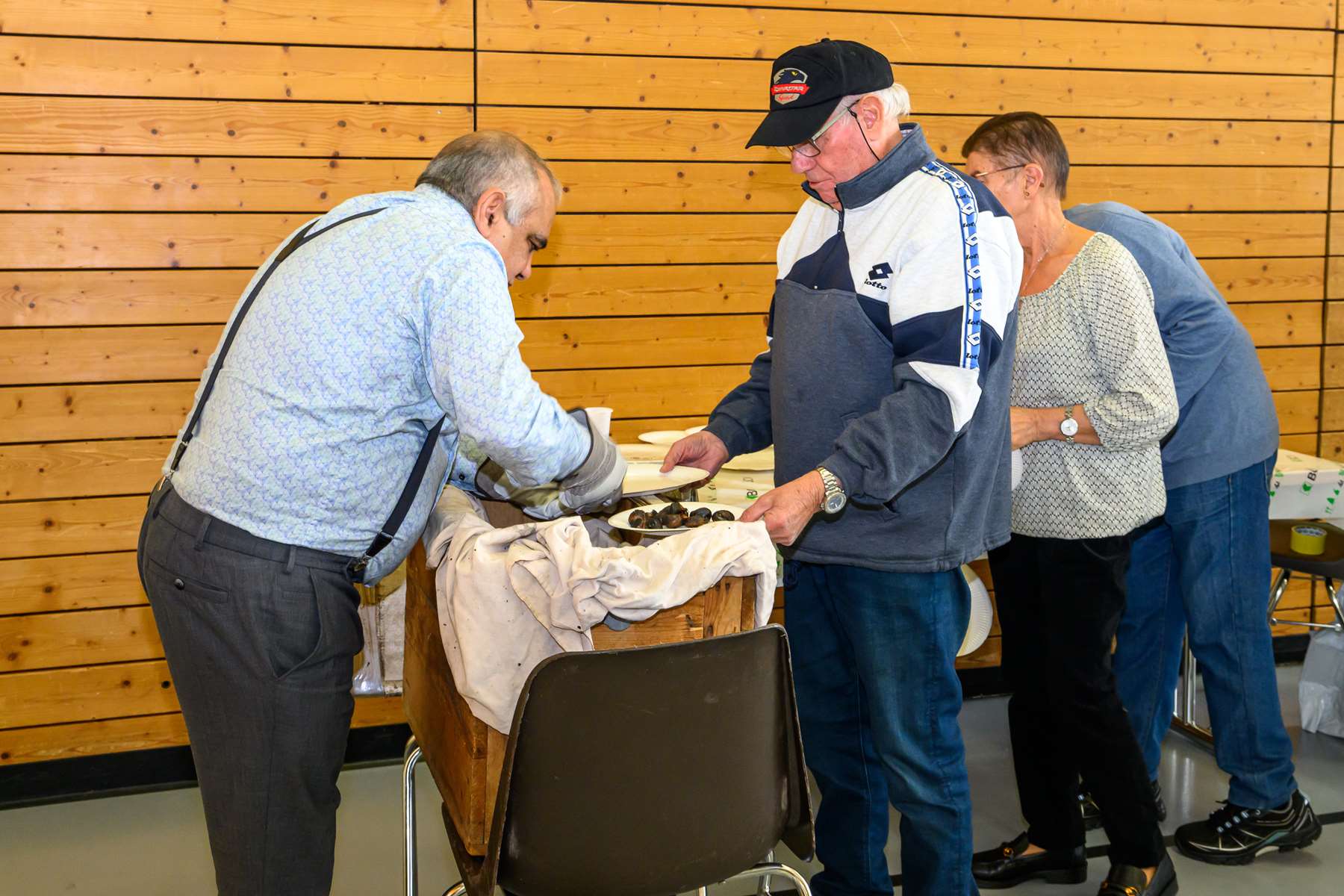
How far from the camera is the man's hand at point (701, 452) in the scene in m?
2.33

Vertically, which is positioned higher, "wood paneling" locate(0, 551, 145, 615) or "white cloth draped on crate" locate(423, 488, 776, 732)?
"white cloth draped on crate" locate(423, 488, 776, 732)

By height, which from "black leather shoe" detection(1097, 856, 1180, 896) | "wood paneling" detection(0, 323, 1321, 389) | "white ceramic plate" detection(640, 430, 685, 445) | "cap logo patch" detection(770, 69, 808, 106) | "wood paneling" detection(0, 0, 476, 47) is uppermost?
"wood paneling" detection(0, 0, 476, 47)

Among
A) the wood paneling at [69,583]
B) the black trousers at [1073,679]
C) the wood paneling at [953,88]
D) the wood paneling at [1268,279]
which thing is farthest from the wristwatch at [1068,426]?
the wood paneling at [69,583]

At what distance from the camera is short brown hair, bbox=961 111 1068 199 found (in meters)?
2.43

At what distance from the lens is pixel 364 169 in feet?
A: 10.8

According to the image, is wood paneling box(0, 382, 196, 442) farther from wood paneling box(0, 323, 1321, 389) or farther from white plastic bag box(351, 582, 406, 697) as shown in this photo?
white plastic bag box(351, 582, 406, 697)

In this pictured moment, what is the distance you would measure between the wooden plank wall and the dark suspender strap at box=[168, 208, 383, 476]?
1.60 metres

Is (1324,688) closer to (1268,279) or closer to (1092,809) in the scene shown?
(1092,809)

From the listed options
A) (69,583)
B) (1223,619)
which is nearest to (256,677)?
(69,583)

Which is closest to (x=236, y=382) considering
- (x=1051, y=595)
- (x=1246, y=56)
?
(x=1051, y=595)

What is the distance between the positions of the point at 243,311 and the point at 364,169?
167 centimetres

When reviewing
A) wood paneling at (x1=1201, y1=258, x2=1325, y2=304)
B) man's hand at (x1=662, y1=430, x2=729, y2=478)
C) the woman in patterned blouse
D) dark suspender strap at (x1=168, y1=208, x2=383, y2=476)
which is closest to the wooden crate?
dark suspender strap at (x1=168, y1=208, x2=383, y2=476)

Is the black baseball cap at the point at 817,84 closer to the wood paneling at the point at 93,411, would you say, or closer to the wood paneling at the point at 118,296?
the wood paneling at the point at 118,296

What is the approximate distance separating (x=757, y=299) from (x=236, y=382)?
87.9 inches
